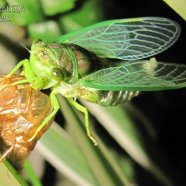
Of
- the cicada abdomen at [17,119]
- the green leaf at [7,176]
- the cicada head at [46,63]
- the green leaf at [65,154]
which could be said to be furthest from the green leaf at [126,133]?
the green leaf at [7,176]

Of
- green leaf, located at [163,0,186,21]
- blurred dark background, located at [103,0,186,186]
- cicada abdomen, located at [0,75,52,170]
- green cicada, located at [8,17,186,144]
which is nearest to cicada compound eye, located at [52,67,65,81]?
green cicada, located at [8,17,186,144]

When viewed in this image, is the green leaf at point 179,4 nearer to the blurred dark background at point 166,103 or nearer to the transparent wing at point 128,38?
the transparent wing at point 128,38

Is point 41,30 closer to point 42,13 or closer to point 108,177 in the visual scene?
point 42,13

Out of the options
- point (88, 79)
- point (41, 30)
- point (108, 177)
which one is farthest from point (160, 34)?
point (41, 30)

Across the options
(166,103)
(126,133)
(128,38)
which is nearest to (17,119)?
(128,38)

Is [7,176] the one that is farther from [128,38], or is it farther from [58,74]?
[128,38]
